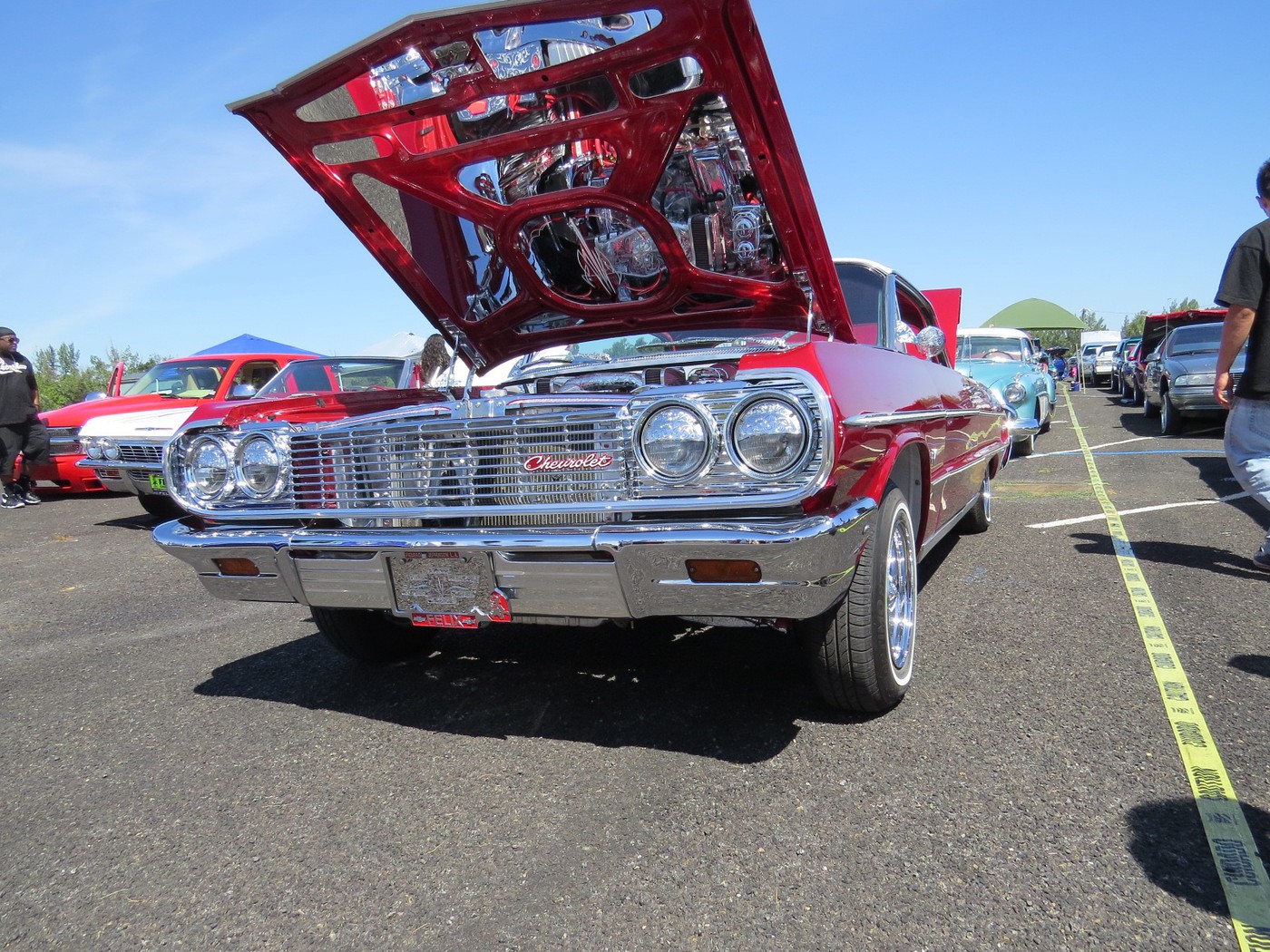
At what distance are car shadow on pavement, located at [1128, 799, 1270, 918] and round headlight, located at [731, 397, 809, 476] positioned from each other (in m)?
1.17

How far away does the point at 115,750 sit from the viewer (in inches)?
114

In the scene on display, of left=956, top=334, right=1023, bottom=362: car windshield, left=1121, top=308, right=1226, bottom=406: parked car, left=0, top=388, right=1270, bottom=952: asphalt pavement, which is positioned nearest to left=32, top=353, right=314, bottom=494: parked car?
left=0, top=388, right=1270, bottom=952: asphalt pavement

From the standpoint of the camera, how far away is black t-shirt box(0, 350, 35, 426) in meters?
8.63

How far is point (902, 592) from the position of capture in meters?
3.05

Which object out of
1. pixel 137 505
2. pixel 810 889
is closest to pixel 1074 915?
pixel 810 889

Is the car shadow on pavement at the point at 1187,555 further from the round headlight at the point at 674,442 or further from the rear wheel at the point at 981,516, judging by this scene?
the round headlight at the point at 674,442

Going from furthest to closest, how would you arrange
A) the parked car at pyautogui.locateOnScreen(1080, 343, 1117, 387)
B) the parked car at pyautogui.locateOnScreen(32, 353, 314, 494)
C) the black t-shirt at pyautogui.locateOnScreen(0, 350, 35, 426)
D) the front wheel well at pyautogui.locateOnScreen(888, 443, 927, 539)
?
the parked car at pyautogui.locateOnScreen(1080, 343, 1117, 387) < the black t-shirt at pyautogui.locateOnScreen(0, 350, 35, 426) < the parked car at pyautogui.locateOnScreen(32, 353, 314, 494) < the front wheel well at pyautogui.locateOnScreen(888, 443, 927, 539)

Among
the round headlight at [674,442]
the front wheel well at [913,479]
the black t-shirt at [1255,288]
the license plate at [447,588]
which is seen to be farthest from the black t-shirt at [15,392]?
the black t-shirt at [1255,288]

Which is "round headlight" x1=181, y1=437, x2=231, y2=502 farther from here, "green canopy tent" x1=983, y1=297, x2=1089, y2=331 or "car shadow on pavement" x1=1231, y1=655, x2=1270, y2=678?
"green canopy tent" x1=983, y1=297, x2=1089, y2=331

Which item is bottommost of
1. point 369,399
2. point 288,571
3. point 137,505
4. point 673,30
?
point 137,505

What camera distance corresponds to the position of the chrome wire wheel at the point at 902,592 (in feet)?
9.62

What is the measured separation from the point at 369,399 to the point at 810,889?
88.3 inches

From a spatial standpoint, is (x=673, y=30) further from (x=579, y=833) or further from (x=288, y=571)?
(x=579, y=833)

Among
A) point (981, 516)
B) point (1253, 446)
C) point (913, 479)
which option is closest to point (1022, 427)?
point (981, 516)
